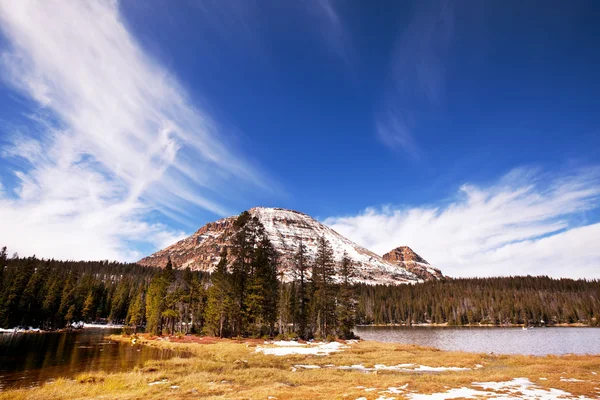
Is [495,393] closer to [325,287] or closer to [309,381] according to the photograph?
[309,381]

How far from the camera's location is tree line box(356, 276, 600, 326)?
14750 centimetres

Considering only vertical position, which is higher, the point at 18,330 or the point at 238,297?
the point at 238,297

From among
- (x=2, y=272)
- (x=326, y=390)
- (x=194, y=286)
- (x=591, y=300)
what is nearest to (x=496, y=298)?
(x=591, y=300)

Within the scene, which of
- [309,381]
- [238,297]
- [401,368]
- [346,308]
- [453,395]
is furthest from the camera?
[346,308]

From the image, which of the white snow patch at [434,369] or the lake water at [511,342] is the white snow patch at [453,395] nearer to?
the white snow patch at [434,369]

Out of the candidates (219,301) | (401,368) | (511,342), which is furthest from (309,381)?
(511,342)

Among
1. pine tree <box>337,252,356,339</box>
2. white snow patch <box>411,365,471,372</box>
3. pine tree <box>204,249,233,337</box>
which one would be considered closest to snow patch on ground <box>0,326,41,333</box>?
pine tree <box>204,249,233,337</box>

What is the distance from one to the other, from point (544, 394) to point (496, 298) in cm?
17875

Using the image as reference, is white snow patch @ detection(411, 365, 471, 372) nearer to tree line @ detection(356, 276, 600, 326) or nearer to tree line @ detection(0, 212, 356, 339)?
tree line @ detection(0, 212, 356, 339)

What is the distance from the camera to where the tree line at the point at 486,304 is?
148m

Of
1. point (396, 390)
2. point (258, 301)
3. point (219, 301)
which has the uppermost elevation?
point (258, 301)

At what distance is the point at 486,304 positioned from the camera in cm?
16025

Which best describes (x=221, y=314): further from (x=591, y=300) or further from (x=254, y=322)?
(x=591, y=300)

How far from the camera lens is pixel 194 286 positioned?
66.3 m
